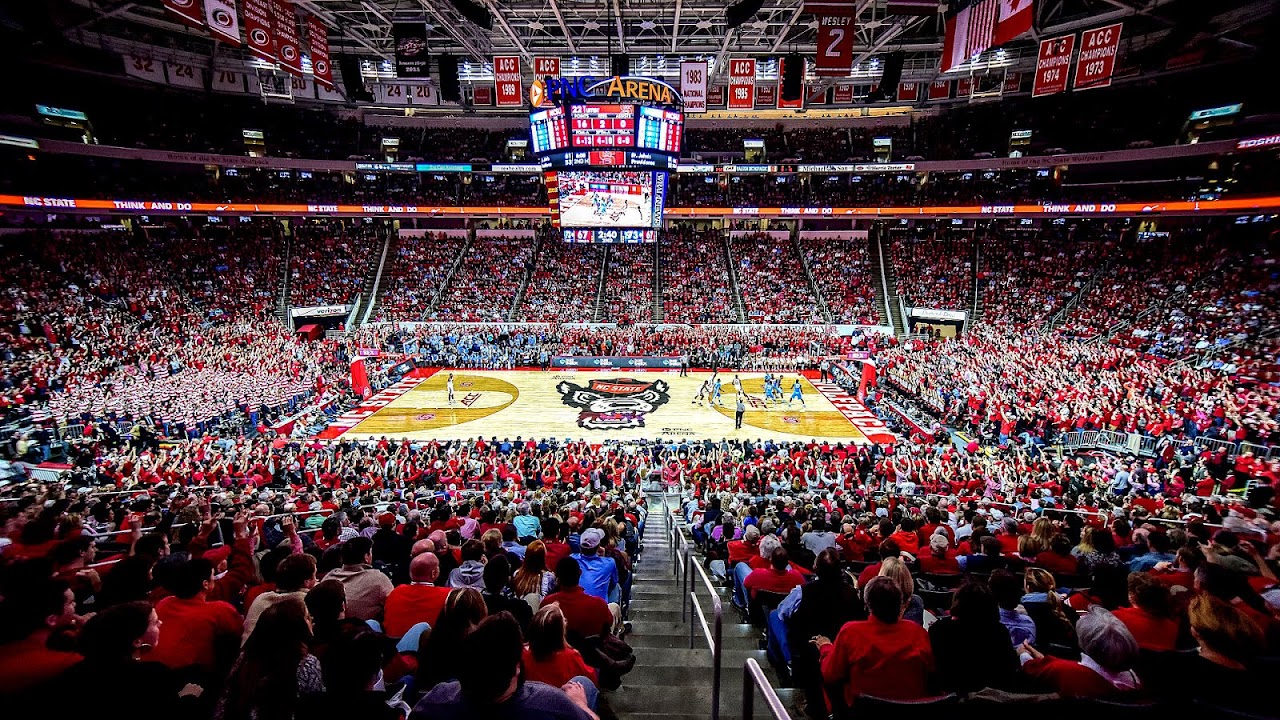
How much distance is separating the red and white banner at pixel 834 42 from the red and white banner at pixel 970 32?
3.41 m

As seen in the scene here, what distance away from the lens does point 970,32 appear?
60.8 feet

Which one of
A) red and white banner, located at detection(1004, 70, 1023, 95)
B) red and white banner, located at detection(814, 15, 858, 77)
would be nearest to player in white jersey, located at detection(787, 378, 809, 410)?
red and white banner, located at detection(814, 15, 858, 77)

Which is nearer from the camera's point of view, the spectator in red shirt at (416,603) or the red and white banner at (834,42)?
the spectator in red shirt at (416,603)

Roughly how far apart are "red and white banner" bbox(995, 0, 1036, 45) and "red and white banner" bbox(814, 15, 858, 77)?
430 centimetres

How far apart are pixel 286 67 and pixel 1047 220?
4757 cm

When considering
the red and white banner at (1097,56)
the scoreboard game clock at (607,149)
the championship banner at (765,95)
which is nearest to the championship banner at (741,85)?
the scoreboard game clock at (607,149)

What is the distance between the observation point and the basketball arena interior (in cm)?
322

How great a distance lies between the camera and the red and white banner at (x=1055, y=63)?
2080 centimetres

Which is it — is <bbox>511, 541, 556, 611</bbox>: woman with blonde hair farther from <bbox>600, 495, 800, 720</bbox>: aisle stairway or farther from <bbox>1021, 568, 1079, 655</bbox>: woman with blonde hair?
<bbox>1021, 568, 1079, 655</bbox>: woman with blonde hair

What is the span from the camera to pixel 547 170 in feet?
85.8

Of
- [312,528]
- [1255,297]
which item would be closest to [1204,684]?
[312,528]

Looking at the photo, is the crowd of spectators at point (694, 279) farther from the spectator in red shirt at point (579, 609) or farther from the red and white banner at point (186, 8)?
the spectator in red shirt at point (579, 609)

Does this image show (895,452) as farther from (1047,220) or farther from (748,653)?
(1047,220)

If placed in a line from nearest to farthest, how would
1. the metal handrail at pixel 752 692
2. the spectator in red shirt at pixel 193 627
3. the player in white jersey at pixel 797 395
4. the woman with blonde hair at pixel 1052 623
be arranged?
the metal handrail at pixel 752 692
the spectator in red shirt at pixel 193 627
the woman with blonde hair at pixel 1052 623
the player in white jersey at pixel 797 395
